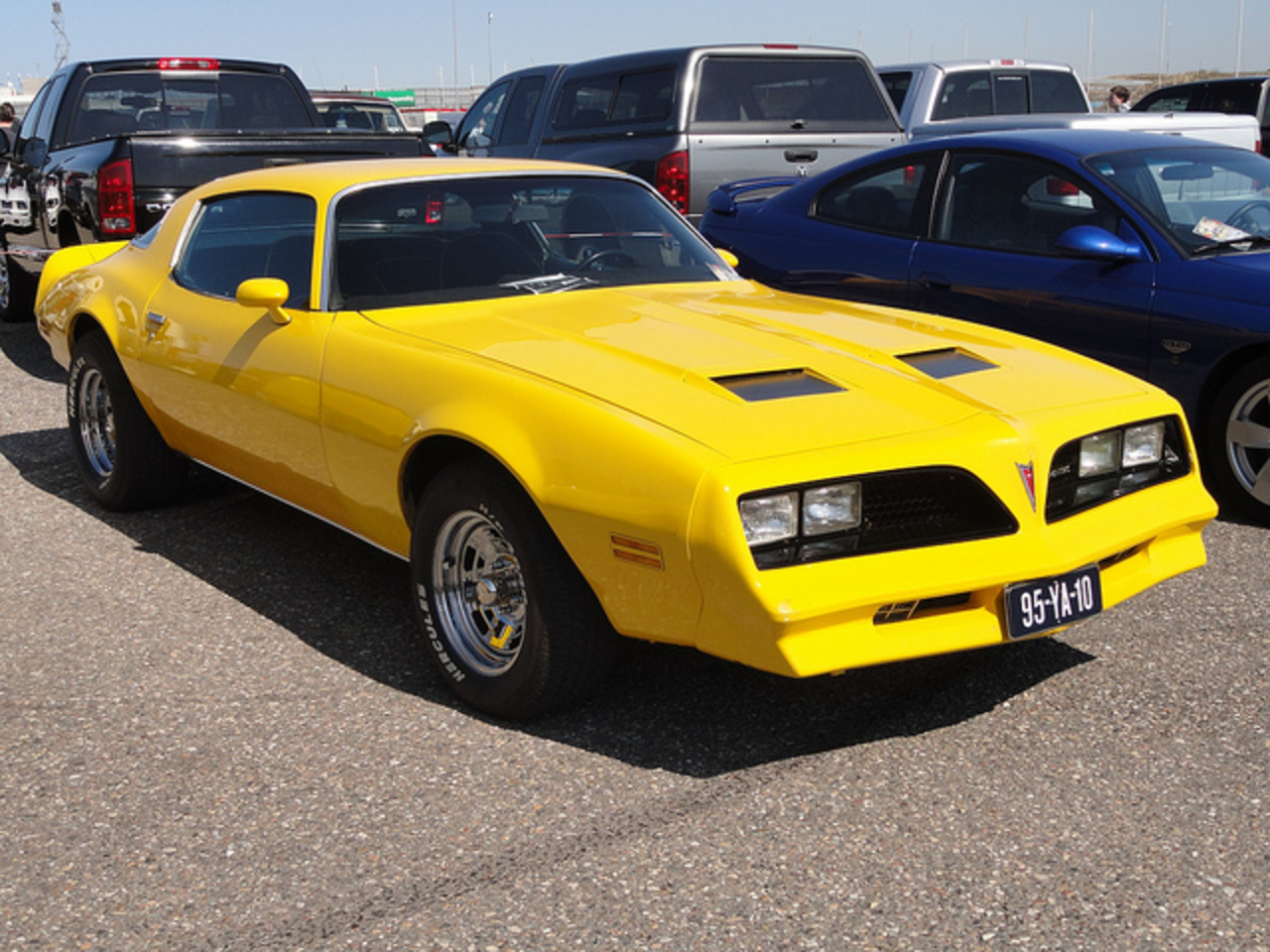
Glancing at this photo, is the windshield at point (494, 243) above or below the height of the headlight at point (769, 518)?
above

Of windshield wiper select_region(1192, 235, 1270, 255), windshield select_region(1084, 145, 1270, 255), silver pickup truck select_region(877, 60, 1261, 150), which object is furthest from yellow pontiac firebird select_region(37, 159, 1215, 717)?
silver pickup truck select_region(877, 60, 1261, 150)

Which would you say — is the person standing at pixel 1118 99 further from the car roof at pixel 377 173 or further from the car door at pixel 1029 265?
the car roof at pixel 377 173

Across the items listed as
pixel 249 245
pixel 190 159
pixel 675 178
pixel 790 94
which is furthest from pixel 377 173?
pixel 790 94

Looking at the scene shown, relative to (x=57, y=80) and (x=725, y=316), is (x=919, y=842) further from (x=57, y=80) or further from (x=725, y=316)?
(x=57, y=80)

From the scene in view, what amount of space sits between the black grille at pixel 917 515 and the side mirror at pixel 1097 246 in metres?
2.62

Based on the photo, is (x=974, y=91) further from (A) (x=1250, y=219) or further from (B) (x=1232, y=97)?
(A) (x=1250, y=219)

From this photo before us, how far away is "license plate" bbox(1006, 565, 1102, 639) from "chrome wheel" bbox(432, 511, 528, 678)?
3.94 feet

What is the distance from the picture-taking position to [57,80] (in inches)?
412

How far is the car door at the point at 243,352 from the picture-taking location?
4402mm

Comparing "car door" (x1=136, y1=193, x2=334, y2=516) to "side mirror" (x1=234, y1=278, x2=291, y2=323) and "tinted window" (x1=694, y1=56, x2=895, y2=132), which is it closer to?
"side mirror" (x1=234, y1=278, x2=291, y2=323)

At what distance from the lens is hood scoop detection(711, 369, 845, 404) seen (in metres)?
3.56

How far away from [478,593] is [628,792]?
2.45 feet

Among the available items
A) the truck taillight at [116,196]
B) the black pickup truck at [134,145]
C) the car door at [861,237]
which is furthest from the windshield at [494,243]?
the truck taillight at [116,196]

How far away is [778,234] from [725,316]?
3.06 metres
